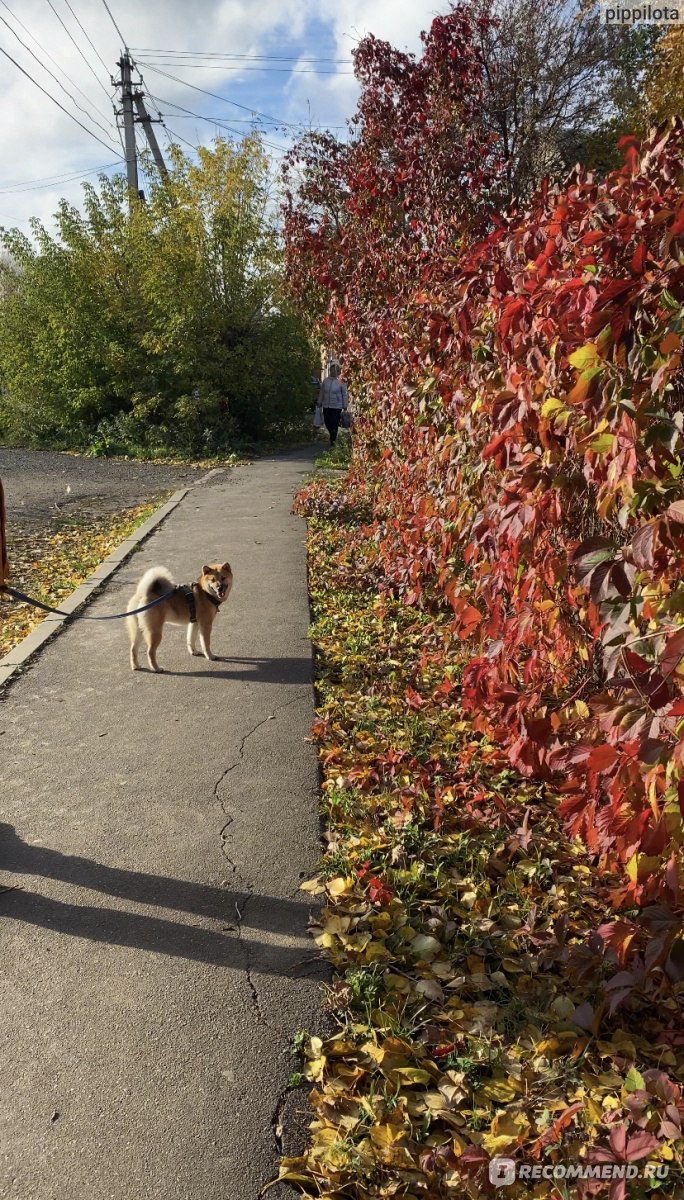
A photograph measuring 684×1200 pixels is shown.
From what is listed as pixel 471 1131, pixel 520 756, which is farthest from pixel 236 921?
pixel 520 756

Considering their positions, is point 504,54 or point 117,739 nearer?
point 117,739

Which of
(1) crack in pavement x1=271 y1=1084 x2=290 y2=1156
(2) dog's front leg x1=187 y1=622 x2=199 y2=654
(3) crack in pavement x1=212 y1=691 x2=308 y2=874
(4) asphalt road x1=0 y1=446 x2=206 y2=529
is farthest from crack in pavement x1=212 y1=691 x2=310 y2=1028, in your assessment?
(4) asphalt road x1=0 y1=446 x2=206 y2=529

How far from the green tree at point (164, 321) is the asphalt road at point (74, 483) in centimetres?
174

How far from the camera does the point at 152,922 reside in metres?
3.08

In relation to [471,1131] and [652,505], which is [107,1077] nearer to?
[471,1131]

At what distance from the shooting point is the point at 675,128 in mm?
2582

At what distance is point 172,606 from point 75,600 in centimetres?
213

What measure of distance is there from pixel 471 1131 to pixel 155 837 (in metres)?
1.94

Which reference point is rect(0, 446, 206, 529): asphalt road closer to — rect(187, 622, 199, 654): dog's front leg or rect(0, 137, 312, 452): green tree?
rect(0, 137, 312, 452): green tree

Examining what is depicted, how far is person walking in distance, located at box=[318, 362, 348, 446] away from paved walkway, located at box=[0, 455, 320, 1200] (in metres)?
13.4

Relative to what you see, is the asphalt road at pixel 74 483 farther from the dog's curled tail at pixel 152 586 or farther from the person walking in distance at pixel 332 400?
the dog's curled tail at pixel 152 586

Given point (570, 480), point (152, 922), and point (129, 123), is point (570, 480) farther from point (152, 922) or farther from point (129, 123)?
point (129, 123)

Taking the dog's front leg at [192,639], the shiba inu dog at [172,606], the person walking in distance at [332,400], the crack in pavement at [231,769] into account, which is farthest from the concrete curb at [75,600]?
the person walking in distance at [332,400]

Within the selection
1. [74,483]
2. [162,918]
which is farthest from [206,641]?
[74,483]
